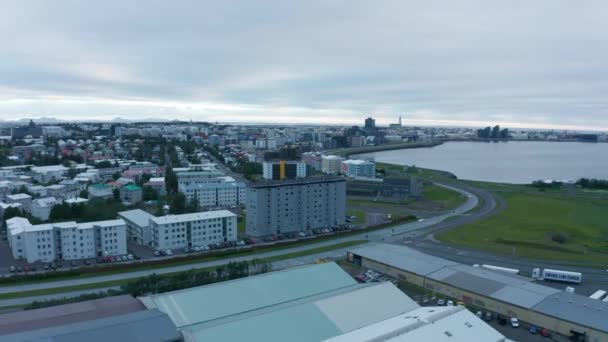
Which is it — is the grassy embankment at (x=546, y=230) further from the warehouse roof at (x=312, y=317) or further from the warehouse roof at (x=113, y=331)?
the warehouse roof at (x=113, y=331)

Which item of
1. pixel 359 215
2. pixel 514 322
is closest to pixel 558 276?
pixel 514 322

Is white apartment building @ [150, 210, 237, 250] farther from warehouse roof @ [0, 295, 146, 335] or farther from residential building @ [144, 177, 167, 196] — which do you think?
residential building @ [144, 177, 167, 196]

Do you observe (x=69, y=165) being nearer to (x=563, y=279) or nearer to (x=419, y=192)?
(x=419, y=192)

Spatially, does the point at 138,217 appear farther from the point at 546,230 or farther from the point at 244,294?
the point at 546,230

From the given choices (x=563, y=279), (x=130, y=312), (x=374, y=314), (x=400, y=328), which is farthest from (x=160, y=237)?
(x=563, y=279)

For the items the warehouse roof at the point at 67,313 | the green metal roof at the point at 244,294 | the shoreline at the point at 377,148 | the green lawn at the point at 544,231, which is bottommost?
the green lawn at the point at 544,231

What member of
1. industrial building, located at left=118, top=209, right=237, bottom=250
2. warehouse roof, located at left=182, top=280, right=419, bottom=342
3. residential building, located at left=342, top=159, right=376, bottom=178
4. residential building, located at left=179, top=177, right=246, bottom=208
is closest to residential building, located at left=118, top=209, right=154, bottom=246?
industrial building, located at left=118, top=209, right=237, bottom=250

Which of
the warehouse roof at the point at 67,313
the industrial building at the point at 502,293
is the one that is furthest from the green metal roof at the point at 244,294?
the industrial building at the point at 502,293
